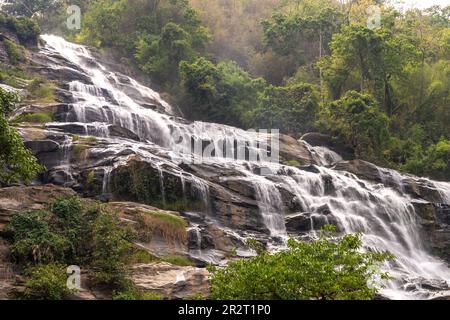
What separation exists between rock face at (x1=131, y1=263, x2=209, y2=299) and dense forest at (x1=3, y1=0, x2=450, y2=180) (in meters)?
22.3

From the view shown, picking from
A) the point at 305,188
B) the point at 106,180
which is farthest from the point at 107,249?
the point at 305,188

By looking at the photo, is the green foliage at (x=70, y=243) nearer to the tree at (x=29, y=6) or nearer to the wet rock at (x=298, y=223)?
the wet rock at (x=298, y=223)

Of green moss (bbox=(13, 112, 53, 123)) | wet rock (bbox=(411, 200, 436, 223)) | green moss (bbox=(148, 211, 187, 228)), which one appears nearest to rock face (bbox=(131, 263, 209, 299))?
green moss (bbox=(148, 211, 187, 228))

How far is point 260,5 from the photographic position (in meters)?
62.9

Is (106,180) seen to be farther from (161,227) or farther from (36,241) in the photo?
(36,241)

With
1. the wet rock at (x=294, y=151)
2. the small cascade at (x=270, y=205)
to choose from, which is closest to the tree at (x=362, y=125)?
the wet rock at (x=294, y=151)

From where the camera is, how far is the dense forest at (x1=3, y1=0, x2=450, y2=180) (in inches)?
1534

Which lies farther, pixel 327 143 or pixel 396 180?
pixel 327 143

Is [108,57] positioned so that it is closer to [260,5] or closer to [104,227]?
[260,5]

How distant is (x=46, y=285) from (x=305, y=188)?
1518 centimetres

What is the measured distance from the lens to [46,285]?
14852 millimetres

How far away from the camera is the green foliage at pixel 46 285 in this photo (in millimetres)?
14788

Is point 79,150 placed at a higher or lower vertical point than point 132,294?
higher
